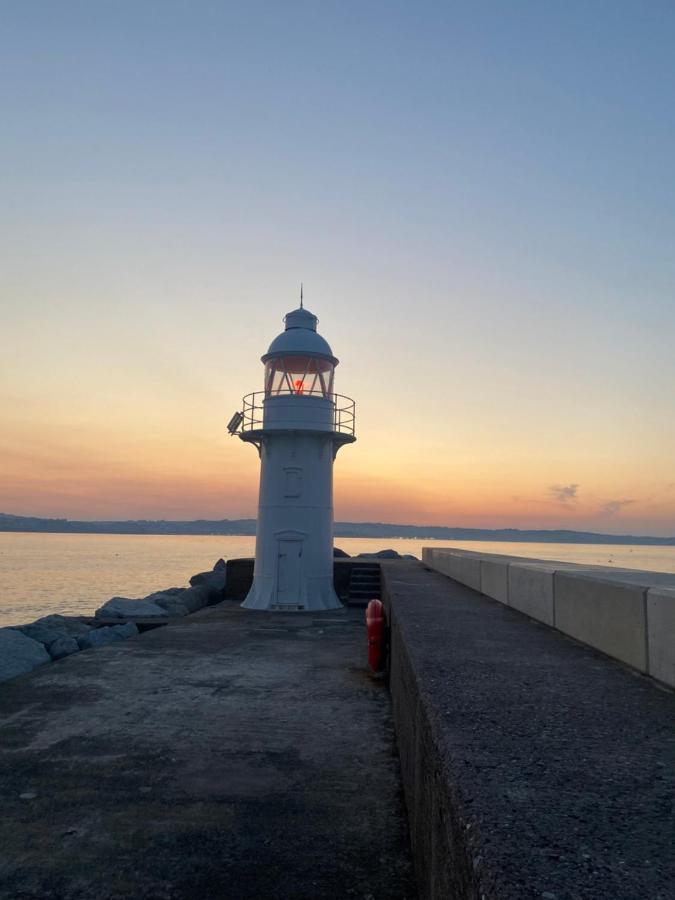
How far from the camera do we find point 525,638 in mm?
6770

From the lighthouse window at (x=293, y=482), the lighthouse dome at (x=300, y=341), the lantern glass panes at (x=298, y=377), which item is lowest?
the lighthouse window at (x=293, y=482)

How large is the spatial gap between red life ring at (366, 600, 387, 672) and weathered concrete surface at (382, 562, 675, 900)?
4184mm

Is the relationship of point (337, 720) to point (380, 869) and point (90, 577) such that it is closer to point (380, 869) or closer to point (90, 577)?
point (380, 869)

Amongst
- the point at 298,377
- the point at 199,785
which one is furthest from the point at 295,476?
the point at 199,785

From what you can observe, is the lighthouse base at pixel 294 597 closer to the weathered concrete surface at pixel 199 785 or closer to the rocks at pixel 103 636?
the rocks at pixel 103 636

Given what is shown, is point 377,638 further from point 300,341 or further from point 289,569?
point 300,341

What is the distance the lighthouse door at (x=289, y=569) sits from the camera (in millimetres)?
19531

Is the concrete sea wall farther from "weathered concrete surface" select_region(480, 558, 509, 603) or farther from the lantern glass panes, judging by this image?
the lantern glass panes

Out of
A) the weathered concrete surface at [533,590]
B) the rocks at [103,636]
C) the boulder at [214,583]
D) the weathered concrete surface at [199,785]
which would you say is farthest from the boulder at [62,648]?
the boulder at [214,583]

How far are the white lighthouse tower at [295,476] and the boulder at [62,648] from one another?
6.85 m

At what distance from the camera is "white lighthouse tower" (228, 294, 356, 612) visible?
19625 mm

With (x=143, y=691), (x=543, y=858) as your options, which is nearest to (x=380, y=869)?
(x=543, y=858)

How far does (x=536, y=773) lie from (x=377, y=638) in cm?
774

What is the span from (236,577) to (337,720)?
1601 cm
